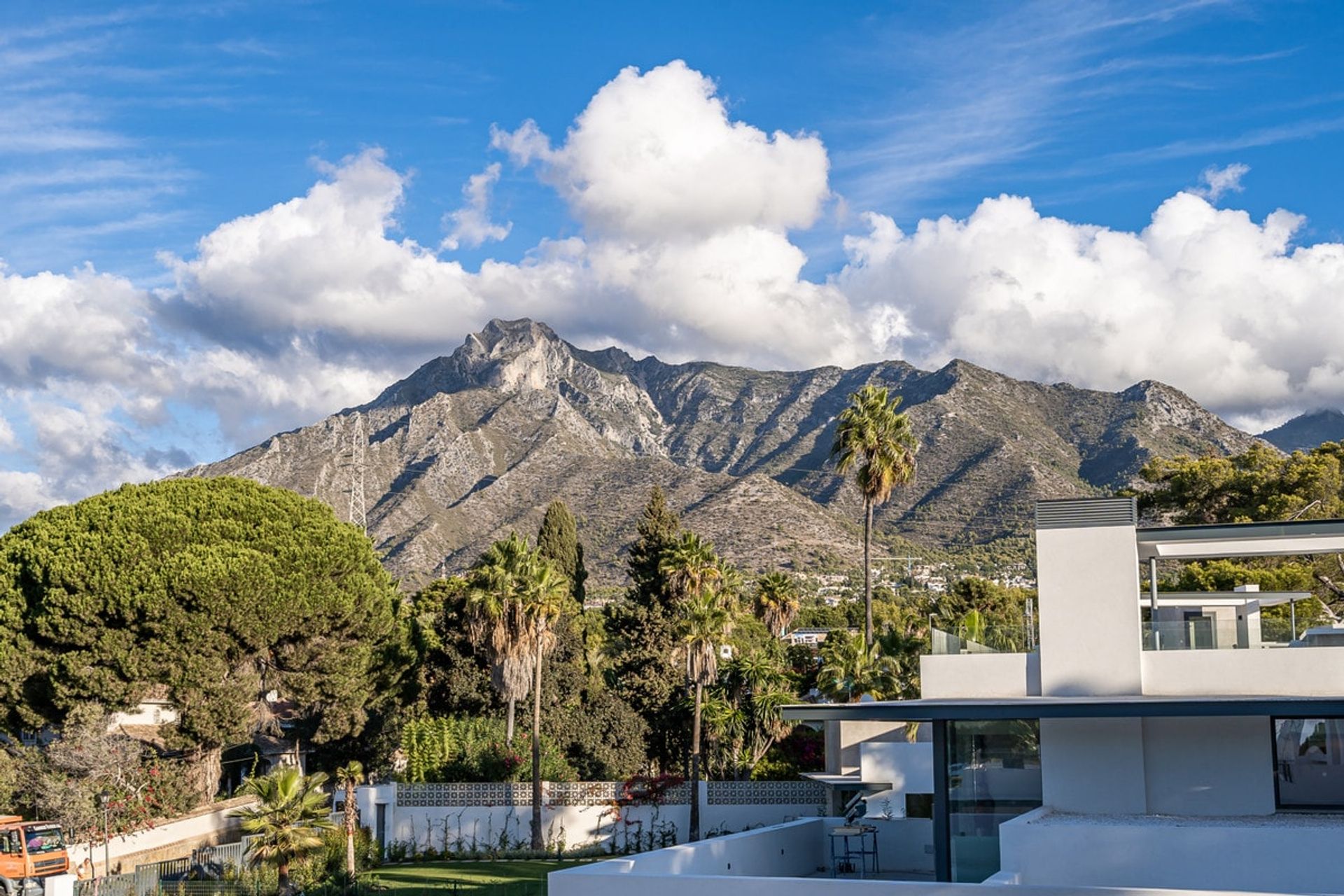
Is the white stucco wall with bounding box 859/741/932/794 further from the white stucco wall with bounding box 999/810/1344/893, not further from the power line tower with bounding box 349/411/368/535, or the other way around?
the power line tower with bounding box 349/411/368/535

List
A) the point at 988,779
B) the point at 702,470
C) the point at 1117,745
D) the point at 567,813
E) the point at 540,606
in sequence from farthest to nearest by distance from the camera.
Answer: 1. the point at 702,470
2. the point at 540,606
3. the point at 567,813
4. the point at 988,779
5. the point at 1117,745

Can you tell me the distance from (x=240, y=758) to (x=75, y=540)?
12.7m

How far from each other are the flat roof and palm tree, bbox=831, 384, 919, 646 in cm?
2832

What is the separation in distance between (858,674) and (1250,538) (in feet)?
73.0

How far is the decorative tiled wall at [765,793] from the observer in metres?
37.7

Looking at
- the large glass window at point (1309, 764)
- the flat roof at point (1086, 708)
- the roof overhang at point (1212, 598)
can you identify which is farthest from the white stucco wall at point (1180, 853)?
the roof overhang at point (1212, 598)

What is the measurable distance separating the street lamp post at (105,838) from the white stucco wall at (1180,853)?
24.4 m

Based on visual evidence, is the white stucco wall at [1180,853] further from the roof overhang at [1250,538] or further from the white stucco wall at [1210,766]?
the roof overhang at [1250,538]

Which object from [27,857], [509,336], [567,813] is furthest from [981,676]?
[509,336]

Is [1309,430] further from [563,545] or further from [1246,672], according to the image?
[1246,672]

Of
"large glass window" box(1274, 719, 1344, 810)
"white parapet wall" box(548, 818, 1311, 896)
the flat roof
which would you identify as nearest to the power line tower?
"white parapet wall" box(548, 818, 1311, 896)

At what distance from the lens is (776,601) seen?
5812 centimetres

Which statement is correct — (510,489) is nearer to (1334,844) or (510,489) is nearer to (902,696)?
(902,696)

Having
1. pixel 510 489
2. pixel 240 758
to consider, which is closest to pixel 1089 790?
pixel 240 758
